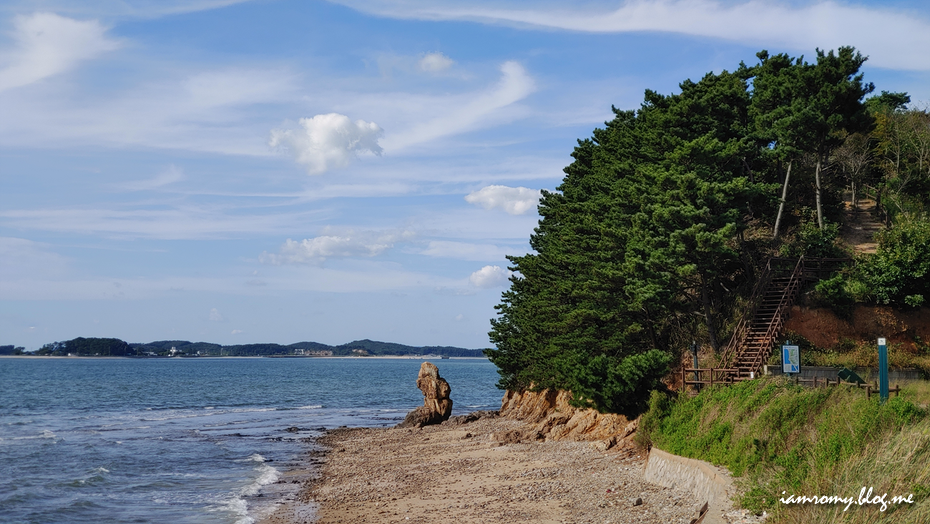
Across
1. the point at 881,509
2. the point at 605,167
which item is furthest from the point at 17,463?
the point at 881,509

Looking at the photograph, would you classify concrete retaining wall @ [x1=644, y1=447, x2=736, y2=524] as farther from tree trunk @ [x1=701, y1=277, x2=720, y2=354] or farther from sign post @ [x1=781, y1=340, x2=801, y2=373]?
tree trunk @ [x1=701, y1=277, x2=720, y2=354]

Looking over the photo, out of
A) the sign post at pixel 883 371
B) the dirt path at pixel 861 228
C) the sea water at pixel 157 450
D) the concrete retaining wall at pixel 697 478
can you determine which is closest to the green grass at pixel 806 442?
the concrete retaining wall at pixel 697 478

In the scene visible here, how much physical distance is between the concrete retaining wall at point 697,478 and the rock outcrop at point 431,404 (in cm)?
2979

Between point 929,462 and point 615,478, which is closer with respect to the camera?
point 929,462

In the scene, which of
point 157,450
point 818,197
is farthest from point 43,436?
point 818,197

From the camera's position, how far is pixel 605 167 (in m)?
36.1

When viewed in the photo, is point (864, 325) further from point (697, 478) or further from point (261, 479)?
point (261, 479)

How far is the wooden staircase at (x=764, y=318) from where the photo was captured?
26.6 m

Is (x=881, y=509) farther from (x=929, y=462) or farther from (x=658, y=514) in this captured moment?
(x=658, y=514)

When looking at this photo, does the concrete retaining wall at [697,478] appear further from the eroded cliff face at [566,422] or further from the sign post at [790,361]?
the sign post at [790,361]

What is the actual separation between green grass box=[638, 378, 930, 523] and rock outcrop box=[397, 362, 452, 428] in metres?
28.7

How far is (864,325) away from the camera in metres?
28.7

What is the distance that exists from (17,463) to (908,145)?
48.3 metres

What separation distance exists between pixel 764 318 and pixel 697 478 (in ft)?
46.2
